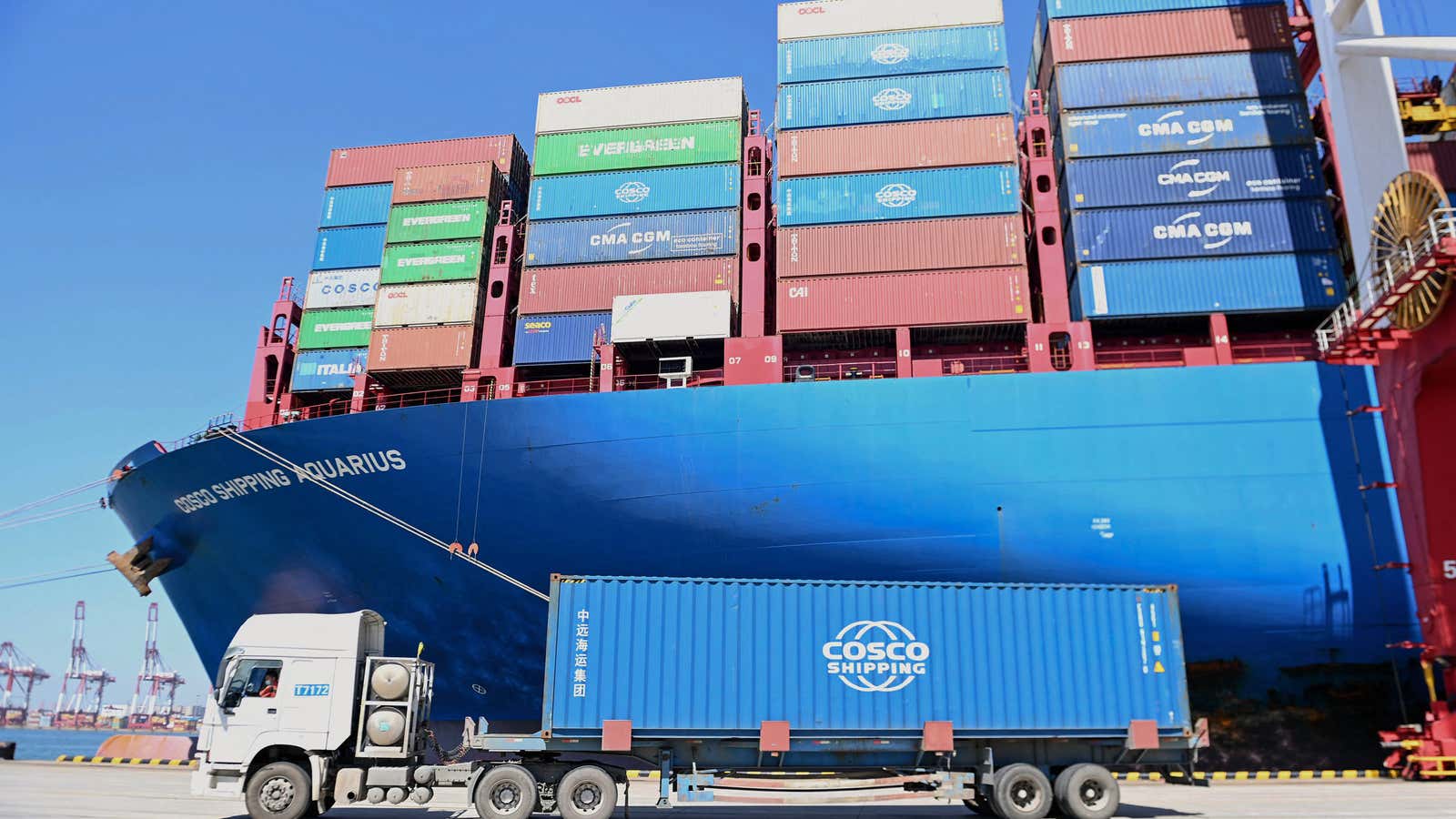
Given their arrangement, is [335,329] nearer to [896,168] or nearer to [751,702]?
[896,168]

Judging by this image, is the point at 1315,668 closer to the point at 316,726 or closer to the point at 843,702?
the point at 843,702

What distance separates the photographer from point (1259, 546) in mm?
16484

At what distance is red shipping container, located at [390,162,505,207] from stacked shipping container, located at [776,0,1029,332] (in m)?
8.14

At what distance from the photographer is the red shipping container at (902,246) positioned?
64.0 ft

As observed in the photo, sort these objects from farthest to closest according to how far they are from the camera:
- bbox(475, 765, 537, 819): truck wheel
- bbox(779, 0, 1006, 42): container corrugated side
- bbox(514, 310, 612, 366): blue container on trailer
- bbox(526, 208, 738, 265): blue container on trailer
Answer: bbox(779, 0, 1006, 42): container corrugated side < bbox(526, 208, 738, 265): blue container on trailer < bbox(514, 310, 612, 366): blue container on trailer < bbox(475, 765, 537, 819): truck wheel

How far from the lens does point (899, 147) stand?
2106 centimetres

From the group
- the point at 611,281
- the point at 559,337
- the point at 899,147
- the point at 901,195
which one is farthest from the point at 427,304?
the point at 899,147

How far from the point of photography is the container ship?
1681 cm

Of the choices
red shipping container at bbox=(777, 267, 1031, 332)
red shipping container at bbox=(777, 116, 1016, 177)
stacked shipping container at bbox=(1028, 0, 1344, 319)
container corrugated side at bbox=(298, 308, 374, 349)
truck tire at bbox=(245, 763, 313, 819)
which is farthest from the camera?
container corrugated side at bbox=(298, 308, 374, 349)

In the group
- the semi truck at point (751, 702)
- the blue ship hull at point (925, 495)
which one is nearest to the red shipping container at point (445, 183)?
the blue ship hull at point (925, 495)

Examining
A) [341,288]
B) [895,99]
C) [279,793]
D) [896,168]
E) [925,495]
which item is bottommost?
[279,793]

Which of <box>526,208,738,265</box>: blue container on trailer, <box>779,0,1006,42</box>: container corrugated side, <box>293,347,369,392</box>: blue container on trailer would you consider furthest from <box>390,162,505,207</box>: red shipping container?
<box>779,0,1006,42</box>: container corrugated side

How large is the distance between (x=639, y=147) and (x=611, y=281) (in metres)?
4.01

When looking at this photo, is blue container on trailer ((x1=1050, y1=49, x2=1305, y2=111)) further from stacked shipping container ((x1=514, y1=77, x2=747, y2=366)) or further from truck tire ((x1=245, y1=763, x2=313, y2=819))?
truck tire ((x1=245, y1=763, x2=313, y2=819))
